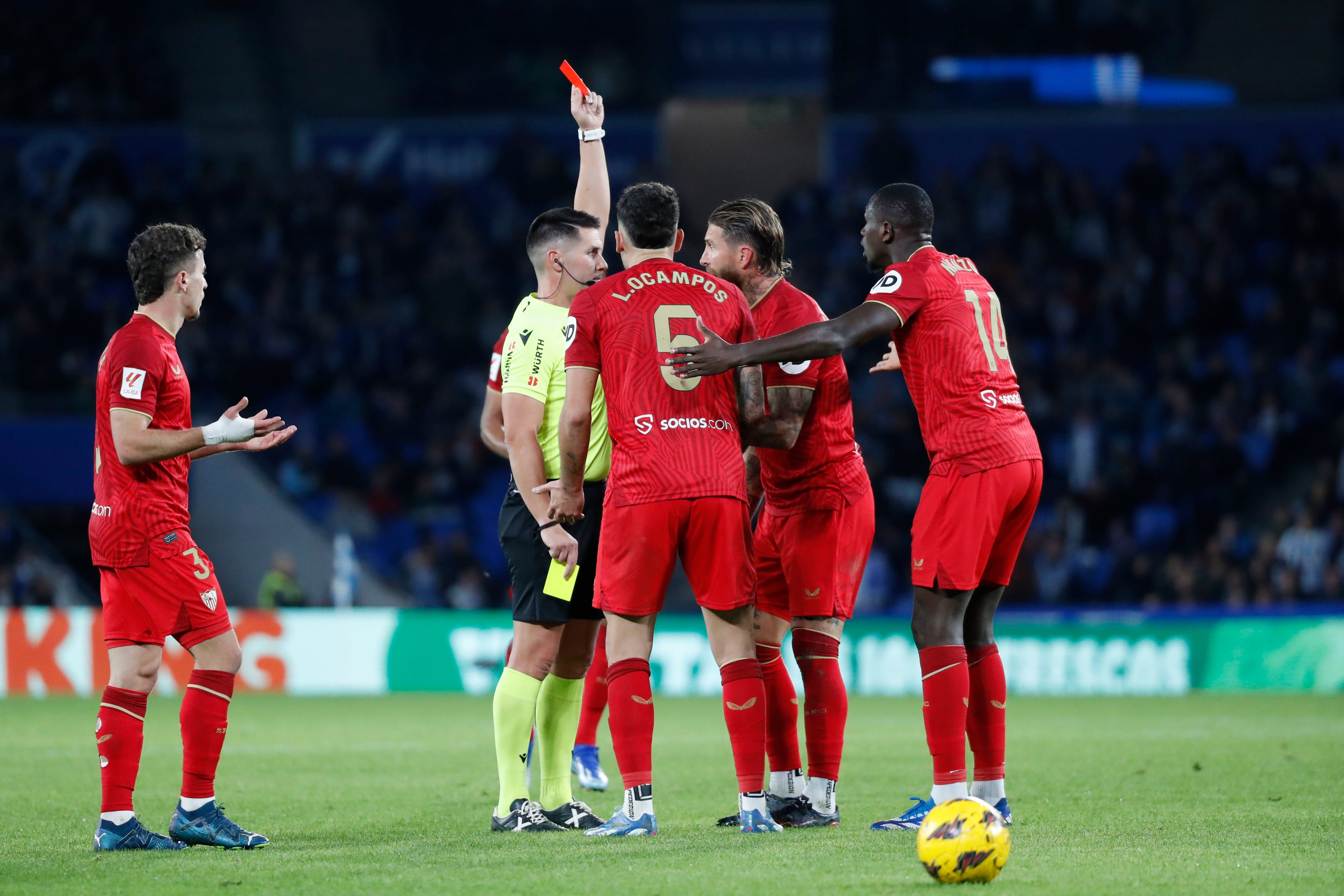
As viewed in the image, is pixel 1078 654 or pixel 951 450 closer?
pixel 951 450

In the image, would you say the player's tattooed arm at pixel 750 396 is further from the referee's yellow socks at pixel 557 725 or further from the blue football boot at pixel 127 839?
the blue football boot at pixel 127 839

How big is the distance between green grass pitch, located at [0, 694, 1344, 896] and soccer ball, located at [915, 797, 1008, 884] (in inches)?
3.1

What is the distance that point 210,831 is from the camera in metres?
6.14

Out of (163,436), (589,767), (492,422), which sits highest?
(492,422)

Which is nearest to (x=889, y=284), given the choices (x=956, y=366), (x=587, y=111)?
(x=956, y=366)

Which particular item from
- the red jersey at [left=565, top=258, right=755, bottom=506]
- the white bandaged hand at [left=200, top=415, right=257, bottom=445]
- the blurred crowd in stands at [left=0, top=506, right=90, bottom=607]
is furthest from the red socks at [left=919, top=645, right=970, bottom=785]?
the blurred crowd in stands at [left=0, top=506, right=90, bottom=607]

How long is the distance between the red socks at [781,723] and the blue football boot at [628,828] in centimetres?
73

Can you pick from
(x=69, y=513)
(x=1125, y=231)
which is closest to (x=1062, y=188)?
(x=1125, y=231)

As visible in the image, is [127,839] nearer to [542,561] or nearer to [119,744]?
[119,744]

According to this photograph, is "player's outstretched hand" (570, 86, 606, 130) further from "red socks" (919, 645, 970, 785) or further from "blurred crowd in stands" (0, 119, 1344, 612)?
"blurred crowd in stands" (0, 119, 1344, 612)

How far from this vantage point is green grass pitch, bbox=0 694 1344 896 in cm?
514

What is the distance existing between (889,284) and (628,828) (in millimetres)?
2459

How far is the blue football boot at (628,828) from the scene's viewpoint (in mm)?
6086

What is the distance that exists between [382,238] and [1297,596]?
14.1 m
